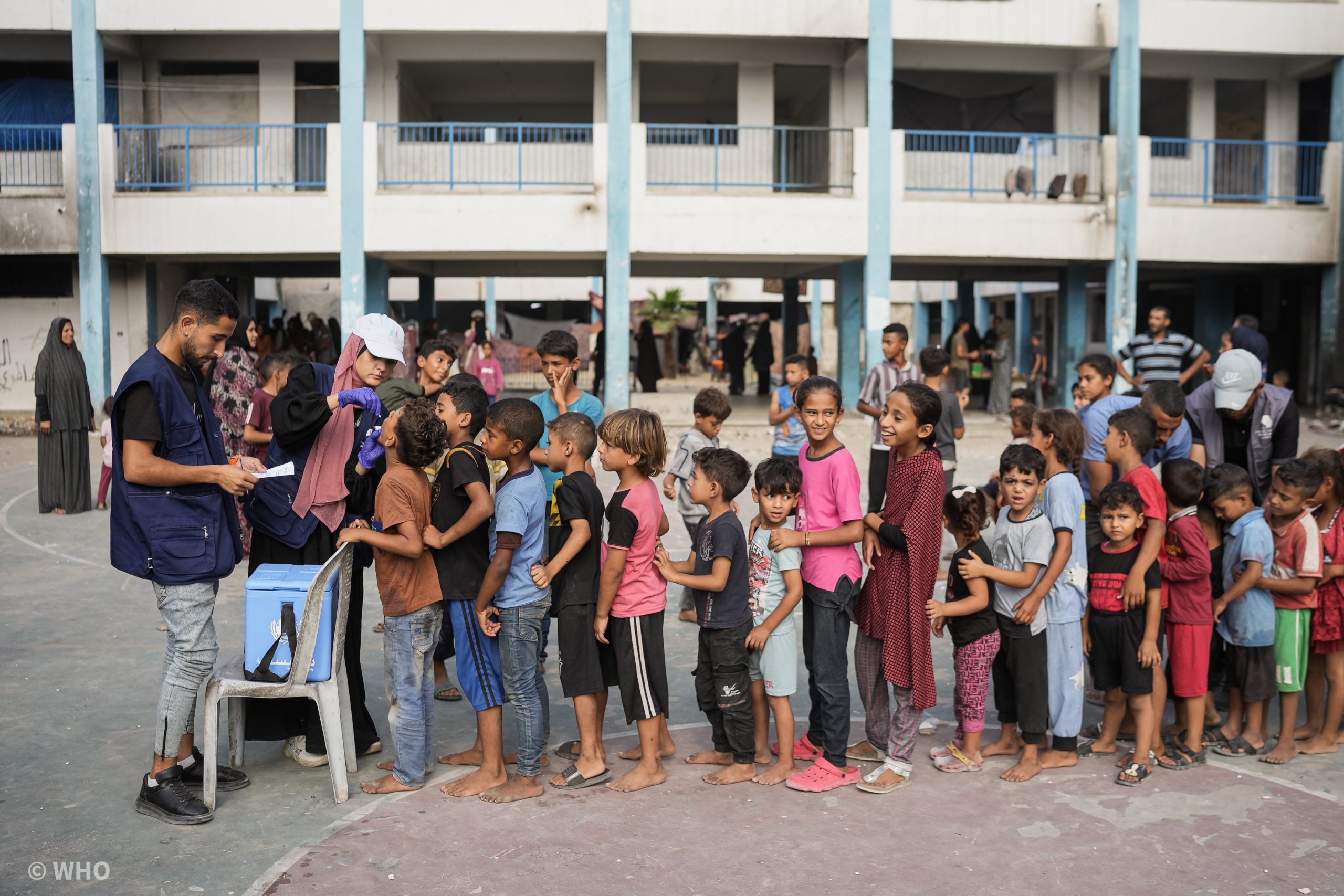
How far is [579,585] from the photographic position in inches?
175

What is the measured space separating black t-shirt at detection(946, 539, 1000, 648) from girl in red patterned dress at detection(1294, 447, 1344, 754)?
131cm

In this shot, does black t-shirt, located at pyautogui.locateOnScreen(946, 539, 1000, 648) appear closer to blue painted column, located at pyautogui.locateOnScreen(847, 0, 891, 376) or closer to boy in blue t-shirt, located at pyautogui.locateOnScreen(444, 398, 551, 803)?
boy in blue t-shirt, located at pyautogui.locateOnScreen(444, 398, 551, 803)

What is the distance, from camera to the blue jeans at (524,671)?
4.35 m

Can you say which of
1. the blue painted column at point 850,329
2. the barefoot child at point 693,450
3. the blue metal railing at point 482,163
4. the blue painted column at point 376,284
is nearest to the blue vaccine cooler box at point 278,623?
the barefoot child at point 693,450

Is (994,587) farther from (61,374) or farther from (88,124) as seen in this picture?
(88,124)

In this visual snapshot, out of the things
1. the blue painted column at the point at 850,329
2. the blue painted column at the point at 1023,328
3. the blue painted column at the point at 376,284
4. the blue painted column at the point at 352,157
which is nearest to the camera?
the blue painted column at the point at 352,157

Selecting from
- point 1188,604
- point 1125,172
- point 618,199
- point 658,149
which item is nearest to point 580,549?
point 1188,604

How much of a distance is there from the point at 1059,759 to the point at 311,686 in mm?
2947

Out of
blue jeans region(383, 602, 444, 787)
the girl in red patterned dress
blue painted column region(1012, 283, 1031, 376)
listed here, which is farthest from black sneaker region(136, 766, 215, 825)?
blue painted column region(1012, 283, 1031, 376)

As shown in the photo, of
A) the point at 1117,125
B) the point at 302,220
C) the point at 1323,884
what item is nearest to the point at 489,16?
the point at 302,220

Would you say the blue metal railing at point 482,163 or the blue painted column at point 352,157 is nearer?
the blue painted column at point 352,157

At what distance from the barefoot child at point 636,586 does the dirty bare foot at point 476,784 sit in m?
0.42

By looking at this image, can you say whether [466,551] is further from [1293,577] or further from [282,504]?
[1293,577]

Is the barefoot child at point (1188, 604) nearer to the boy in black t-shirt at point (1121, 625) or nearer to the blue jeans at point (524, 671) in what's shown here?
the boy in black t-shirt at point (1121, 625)
